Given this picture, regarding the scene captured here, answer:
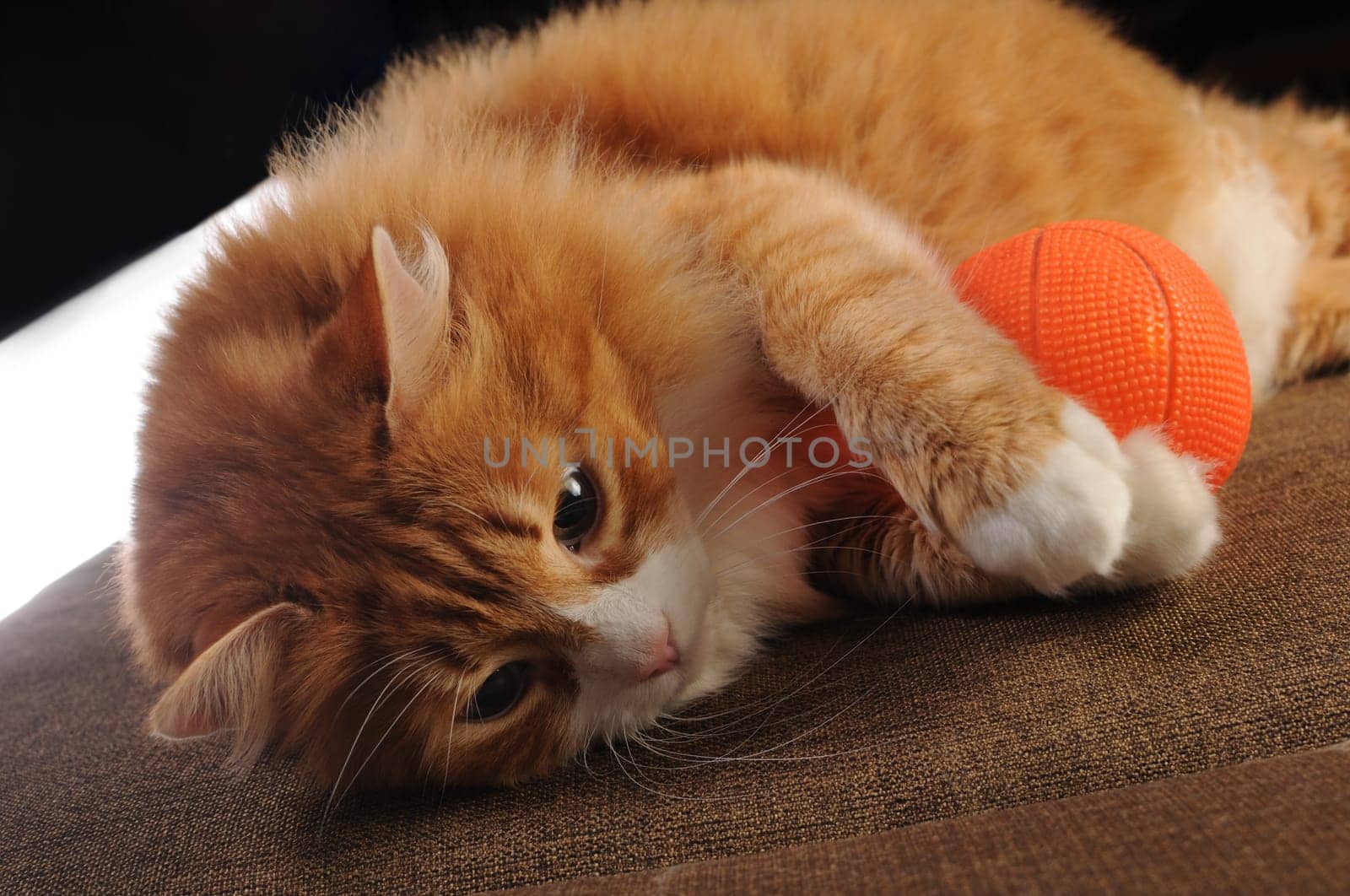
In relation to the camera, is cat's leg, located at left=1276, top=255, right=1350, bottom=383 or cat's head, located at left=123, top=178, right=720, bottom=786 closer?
cat's head, located at left=123, top=178, right=720, bottom=786

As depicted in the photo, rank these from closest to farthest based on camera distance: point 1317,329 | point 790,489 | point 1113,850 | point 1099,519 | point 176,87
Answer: point 1113,850, point 1099,519, point 790,489, point 1317,329, point 176,87

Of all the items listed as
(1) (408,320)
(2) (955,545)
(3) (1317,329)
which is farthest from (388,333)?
(3) (1317,329)

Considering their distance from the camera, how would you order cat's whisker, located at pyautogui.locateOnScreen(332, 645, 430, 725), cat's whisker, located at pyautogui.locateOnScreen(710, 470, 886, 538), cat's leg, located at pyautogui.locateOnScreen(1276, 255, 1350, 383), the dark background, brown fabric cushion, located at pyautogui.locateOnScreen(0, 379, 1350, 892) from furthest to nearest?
the dark background, cat's leg, located at pyautogui.locateOnScreen(1276, 255, 1350, 383), cat's whisker, located at pyautogui.locateOnScreen(710, 470, 886, 538), cat's whisker, located at pyautogui.locateOnScreen(332, 645, 430, 725), brown fabric cushion, located at pyautogui.locateOnScreen(0, 379, 1350, 892)

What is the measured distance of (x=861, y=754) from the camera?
0.81 metres

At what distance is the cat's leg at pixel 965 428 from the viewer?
808 mm

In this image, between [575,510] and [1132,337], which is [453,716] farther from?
[1132,337]

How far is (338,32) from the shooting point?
7.30ft

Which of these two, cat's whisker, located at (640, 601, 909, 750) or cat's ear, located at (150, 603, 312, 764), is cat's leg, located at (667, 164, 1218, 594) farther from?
cat's ear, located at (150, 603, 312, 764)

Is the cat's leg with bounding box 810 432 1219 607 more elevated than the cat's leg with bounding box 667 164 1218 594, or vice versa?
the cat's leg with bounding box 667 164 1218 594

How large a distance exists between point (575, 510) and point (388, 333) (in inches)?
10.4

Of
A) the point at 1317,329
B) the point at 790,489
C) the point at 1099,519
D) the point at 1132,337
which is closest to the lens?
the point at 1099,519

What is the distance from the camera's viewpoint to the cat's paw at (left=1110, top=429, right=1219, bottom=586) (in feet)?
2.78

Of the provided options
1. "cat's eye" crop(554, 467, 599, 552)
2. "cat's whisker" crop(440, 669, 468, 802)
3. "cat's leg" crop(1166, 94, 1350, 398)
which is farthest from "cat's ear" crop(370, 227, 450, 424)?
"cat's leg" crop(1166, 94, 1350, 398)

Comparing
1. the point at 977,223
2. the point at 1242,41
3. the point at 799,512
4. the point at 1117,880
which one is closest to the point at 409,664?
the point at 799,512
